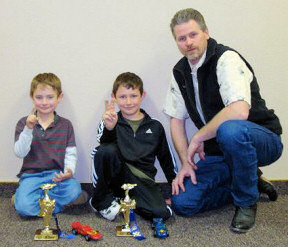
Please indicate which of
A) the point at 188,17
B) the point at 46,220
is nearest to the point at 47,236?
the point at 46,220

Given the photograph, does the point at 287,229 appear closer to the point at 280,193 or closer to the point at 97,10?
the point at 280,193

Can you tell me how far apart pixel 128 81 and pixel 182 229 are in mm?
753

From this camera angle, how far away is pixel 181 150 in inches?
69.0

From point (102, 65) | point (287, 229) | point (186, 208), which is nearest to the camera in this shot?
point (287, 229)

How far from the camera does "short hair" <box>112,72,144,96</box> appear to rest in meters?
1.72

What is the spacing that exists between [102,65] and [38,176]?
66 cm

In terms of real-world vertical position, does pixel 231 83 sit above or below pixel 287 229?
above

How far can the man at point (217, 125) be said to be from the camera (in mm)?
1411

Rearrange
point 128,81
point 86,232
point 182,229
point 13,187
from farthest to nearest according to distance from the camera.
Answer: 1. point 13,187
2. point 128,81
3. point 182,229
4. point 86,232

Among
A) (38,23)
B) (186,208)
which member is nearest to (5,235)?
(186,208)

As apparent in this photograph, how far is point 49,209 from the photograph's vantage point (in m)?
1.38

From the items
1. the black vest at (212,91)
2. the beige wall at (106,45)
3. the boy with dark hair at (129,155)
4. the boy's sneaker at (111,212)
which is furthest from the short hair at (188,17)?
the boy's sneaker at (111,212)

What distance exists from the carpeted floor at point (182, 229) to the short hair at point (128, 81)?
25.0 inches

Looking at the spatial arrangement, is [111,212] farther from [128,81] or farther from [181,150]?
[128,81]
